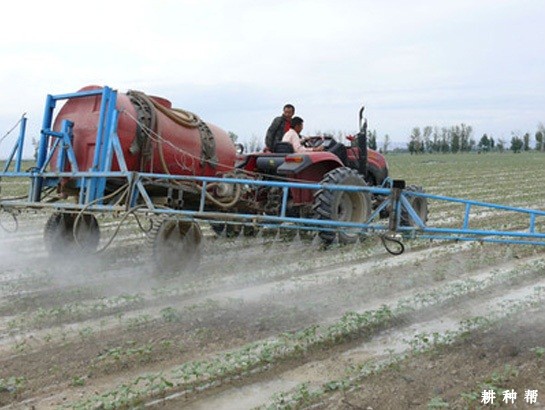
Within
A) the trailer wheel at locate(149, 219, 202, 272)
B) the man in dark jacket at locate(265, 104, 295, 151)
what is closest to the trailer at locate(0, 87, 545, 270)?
the trailer wheel at locate(149, 219, 202, 272)

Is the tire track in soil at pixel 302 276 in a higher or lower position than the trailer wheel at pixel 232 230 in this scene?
lower

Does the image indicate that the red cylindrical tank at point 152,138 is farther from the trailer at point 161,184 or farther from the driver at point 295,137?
the driver at point 295,137

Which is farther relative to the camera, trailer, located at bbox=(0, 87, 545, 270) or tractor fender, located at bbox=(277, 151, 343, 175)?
tractor fender, located at bbox=(277, 151, 343, 175)

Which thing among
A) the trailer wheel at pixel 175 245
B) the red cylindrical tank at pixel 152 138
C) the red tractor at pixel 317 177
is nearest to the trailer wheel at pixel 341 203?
the red tractor at pixel 317 177

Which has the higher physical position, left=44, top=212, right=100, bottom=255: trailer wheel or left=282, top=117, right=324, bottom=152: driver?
left=282, top=117, right=324, bottom=152: driver

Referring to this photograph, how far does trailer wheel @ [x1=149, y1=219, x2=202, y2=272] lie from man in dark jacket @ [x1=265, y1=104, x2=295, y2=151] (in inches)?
97.5

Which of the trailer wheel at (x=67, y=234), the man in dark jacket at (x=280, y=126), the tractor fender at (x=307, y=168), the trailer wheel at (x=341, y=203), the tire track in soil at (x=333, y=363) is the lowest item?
the tire track in soil at (x=333, y=363)

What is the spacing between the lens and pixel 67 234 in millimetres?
7273

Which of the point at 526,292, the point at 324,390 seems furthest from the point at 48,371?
the point at 526,292

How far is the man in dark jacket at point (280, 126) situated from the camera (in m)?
8.61

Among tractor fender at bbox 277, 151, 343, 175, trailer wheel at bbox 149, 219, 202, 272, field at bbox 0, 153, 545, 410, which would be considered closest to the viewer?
field at bbox 0, 153, 545, 410

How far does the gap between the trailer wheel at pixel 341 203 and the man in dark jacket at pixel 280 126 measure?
45.7 inches

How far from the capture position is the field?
3.56 metres

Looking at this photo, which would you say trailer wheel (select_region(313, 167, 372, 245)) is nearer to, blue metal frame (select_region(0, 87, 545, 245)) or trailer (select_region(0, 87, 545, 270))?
trailer (select_region(0, 87, 545, 270))
